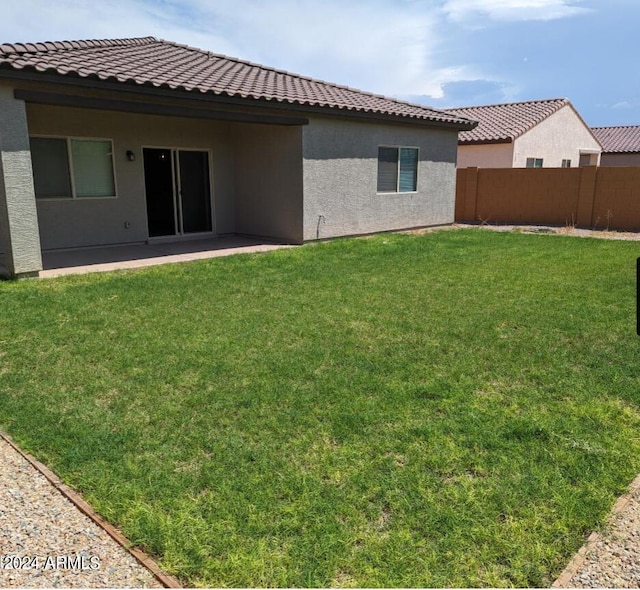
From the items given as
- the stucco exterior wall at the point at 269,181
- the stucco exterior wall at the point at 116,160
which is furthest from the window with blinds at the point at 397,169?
the stucco exterior wall at the point at 116,160

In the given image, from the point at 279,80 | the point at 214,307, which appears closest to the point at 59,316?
the point at 214,307

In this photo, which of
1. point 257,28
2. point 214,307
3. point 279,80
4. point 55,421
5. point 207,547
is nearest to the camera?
point 207,547

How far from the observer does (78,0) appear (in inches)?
529

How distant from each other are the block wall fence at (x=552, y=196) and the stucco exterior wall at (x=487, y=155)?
3149mm

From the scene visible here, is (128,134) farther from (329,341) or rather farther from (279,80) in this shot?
(329,341)

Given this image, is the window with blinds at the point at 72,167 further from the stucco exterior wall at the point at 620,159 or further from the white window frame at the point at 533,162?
the stucco exterior wall at the point at 620,159

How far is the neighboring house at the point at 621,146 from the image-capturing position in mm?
33156

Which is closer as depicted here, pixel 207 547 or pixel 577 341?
pixel 207 547

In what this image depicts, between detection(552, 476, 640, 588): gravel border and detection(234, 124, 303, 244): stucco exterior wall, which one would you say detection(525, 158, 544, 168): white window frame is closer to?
detection(234, 124, 303, 244): stucco exterior wall

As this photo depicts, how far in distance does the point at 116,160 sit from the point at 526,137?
17.2m

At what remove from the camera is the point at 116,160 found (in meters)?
12.4

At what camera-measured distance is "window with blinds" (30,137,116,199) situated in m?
11.3

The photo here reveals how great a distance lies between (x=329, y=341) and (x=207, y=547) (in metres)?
3.37

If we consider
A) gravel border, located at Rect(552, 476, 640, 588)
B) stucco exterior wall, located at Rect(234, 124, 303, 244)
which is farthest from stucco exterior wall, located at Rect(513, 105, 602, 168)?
gravel border, located at Rect(552, 476, 640, 588)
